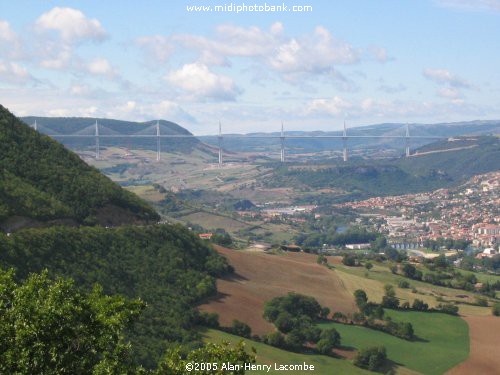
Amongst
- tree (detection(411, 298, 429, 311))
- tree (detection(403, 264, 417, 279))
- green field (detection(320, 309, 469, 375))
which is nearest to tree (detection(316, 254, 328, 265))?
tree (detection(403, 264, 417, 279))

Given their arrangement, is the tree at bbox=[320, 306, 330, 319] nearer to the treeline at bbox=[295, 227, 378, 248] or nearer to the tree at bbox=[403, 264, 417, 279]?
the tree at bbox=[403, 264, 417, 279]

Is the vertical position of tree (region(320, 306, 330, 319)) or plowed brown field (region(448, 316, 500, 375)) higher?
tree (region(320, 306, 330, 319))

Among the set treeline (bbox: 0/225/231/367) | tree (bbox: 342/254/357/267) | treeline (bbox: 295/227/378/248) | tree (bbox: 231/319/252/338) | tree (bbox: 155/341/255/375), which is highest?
tree (bbox: 155/341/255/375)

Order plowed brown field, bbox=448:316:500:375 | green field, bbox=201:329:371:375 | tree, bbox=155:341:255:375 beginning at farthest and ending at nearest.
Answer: plowed brown field, bbox=448:316:500:375 → green field, bbox=201:329:371:375 → tree, bbox=155:341:255:375

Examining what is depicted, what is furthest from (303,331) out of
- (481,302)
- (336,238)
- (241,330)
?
(336,238)

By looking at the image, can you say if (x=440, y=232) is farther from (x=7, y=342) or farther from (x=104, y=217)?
(x=7, y=342)

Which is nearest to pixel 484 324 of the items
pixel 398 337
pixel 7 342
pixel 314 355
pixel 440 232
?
pixel 398 337
